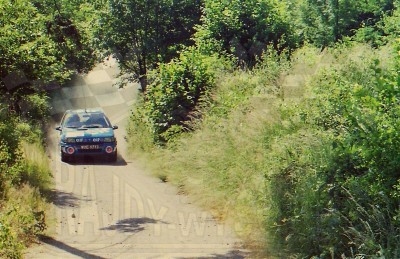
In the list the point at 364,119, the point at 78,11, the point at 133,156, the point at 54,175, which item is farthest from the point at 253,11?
the point at 78,11

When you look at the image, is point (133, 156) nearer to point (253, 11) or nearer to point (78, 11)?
point (253, 11)

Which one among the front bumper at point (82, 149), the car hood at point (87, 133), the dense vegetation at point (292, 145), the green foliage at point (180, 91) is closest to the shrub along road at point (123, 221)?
the front bumper at point (82, 149)

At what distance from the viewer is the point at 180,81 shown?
19906 mm

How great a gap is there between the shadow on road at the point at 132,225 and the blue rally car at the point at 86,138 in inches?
323

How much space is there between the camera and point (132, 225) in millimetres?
12492

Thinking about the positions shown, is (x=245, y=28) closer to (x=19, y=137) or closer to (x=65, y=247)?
(x=19, y=137)

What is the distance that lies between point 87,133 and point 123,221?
859cm

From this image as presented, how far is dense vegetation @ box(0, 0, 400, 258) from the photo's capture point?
8164 millimetres

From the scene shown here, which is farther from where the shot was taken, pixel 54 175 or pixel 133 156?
pixel 133 156

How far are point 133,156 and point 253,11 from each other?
750cm

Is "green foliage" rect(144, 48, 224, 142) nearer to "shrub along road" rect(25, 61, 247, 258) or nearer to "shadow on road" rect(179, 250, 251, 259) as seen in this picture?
"shrub along road" rect(25, 61, 247, 258)

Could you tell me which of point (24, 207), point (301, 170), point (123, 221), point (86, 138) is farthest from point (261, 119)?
point (86, 138)

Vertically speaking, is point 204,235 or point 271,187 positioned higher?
point 271,187

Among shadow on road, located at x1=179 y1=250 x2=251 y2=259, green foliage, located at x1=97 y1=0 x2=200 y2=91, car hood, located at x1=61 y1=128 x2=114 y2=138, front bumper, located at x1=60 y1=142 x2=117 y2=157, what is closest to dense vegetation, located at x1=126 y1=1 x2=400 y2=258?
shadow on road, located at x1=179 y1=250 x2=251 y2=259
